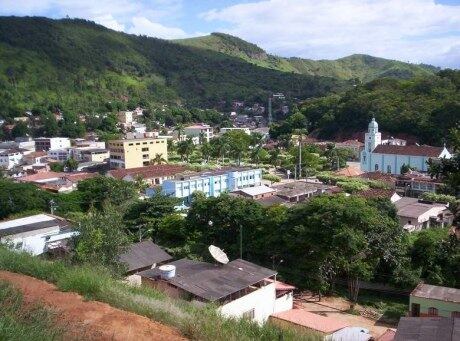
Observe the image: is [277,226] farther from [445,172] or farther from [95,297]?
[95,297]

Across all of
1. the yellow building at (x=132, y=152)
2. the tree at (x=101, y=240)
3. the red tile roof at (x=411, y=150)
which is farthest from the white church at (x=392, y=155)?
the tree at (x=101, y=240)

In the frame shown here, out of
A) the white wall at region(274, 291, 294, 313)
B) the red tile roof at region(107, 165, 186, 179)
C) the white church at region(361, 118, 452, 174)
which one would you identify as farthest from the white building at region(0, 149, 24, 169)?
the white wall at region(274, 291, 294, 313)

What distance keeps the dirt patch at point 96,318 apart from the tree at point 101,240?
4.83 metres

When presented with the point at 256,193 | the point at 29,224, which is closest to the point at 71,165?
the point at 256,193

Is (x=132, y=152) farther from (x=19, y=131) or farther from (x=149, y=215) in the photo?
(x=19, y=131)

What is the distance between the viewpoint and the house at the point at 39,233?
20.0 metres

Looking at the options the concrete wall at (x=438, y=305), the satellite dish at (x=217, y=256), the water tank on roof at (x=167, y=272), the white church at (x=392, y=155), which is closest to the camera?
the water tank on roof at (x=167, y=272)

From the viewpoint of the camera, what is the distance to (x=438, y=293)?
1480cm

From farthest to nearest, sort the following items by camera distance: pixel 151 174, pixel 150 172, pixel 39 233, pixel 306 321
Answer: pixel 150 172
pixel 151 174
pixel 39 233
pixel 306 321

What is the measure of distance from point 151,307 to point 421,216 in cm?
2246

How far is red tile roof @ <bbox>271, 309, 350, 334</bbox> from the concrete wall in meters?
2.71

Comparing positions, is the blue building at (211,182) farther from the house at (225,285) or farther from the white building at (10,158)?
the white building at (10,158)

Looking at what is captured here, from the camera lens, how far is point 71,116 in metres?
73.6

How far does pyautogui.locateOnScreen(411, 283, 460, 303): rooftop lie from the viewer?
1430 centimetres
